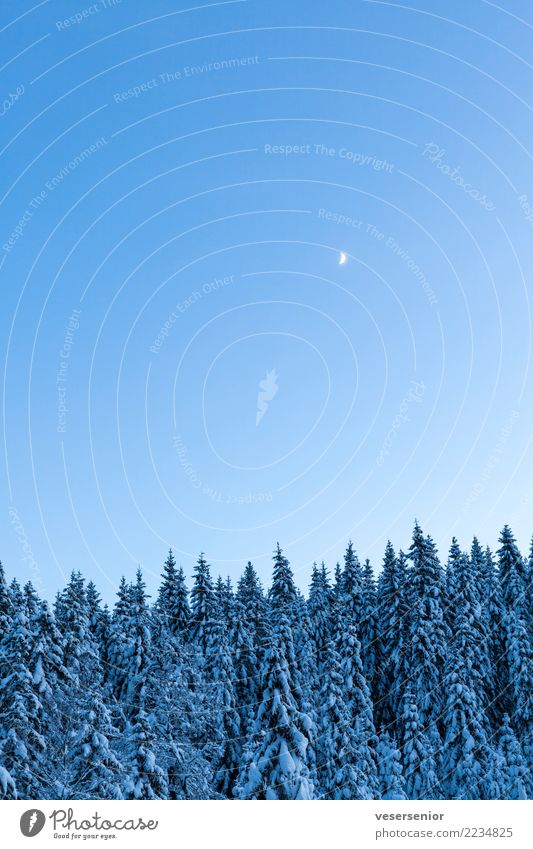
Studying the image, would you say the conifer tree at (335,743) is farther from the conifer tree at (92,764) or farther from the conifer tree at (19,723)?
the conifer tree at (19,723)

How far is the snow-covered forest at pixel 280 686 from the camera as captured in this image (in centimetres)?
3319

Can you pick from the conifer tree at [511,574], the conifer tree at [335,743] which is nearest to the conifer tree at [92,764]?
the conifer tree at [335,743]

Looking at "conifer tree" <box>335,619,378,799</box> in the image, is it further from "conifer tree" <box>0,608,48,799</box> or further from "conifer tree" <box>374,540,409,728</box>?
"conifer tree" <box>0,608,48,799</box>
